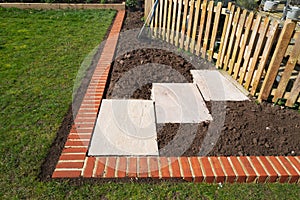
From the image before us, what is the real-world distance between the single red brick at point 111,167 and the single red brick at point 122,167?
0.05m

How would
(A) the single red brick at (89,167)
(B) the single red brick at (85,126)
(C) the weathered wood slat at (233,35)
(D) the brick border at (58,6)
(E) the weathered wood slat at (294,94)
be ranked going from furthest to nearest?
(D) the brick border at (58,6), (C) the weathered wood slat at (233,35), (E) the weathered wood slat at (294,94), (B) the single red brick at (85,126), (A) the single red brick at (89,167)

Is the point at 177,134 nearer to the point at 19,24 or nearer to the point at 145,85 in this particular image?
the point at 145,85

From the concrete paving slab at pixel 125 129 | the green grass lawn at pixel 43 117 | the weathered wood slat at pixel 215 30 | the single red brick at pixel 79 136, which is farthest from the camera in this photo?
the weathered wood slat at pixel 215 30

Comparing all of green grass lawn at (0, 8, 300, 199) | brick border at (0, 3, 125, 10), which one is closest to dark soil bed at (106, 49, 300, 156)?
green grass lawn at (0, 8, 300, 199)

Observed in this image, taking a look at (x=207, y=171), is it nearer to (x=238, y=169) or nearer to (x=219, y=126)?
(x=238, y=169)

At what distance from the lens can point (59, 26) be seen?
6.68 m

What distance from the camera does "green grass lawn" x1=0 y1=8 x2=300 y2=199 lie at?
217 cm

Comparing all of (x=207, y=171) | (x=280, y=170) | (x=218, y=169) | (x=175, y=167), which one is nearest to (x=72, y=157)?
(x=175, y=167)

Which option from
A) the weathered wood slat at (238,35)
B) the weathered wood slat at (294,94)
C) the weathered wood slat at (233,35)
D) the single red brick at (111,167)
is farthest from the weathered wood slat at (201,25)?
the single red brick at (111,167)

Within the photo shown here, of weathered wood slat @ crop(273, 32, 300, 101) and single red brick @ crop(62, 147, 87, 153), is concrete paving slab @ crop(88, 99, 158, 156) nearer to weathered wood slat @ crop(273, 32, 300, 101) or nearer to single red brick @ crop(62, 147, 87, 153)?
single red brick @ crop(62, 147, 87, 153)

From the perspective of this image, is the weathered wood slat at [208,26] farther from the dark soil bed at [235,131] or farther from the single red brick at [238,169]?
the single red brick at [238,169]

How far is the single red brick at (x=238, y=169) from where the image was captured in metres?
2.31

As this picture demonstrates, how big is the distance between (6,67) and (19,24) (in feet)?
10.4

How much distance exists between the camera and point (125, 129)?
9.40 feet
